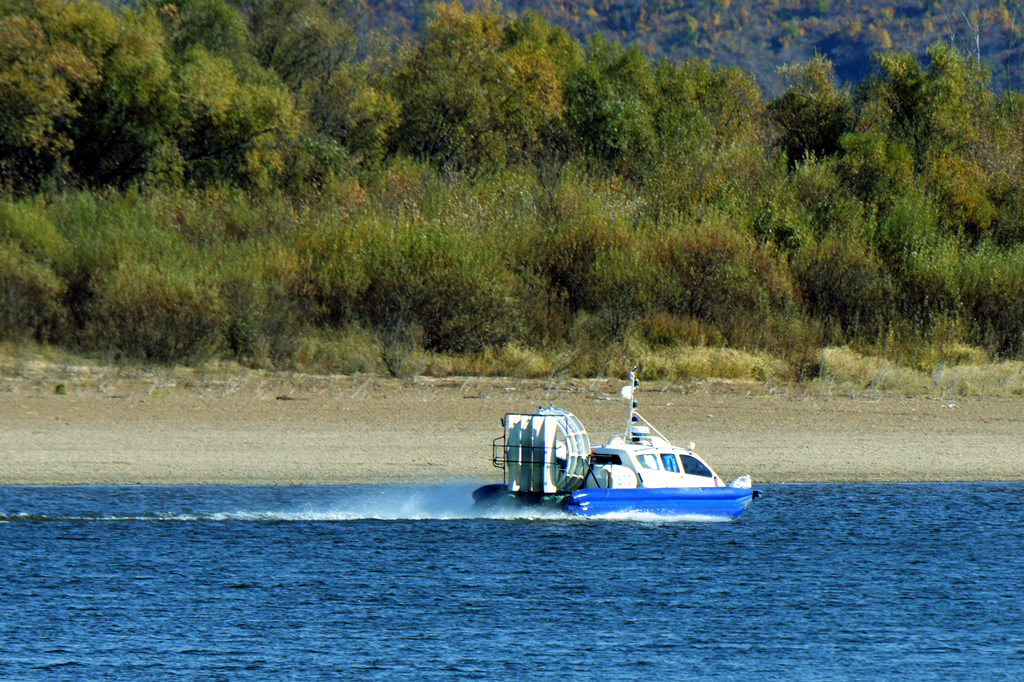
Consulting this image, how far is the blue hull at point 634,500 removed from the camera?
18.9 metres

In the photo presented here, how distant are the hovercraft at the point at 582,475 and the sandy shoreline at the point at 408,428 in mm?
3204

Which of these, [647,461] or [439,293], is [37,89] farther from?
[647,461]

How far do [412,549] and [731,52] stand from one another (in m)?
95.1

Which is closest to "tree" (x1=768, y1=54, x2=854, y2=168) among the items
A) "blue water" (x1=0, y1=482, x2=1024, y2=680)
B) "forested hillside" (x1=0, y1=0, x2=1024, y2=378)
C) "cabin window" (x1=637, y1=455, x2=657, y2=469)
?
"forested hillside" (x1=0, y1=0, x2=1024, y2=378)

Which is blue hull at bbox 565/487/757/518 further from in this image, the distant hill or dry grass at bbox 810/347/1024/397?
the distant hill

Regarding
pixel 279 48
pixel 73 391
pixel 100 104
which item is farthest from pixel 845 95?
pixel 73 391

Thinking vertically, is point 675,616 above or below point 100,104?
below

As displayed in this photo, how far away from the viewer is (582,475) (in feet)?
62.9

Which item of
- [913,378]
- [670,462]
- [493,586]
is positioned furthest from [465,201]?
[493,586]

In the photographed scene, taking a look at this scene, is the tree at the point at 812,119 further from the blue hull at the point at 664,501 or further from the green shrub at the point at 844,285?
the blue hull at the point at 664,501

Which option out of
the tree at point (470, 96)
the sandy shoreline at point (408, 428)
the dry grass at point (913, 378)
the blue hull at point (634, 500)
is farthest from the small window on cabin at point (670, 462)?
the tree at point (470, 96)

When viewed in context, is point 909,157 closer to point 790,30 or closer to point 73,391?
point 73,391

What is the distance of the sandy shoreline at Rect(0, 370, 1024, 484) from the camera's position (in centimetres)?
2242

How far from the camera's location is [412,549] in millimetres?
18891
